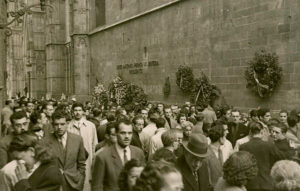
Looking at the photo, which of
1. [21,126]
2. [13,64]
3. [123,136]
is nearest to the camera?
[123,136]

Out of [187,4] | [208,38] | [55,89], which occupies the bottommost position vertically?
[55,89]

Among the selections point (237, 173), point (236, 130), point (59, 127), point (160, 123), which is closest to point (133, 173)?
point (237, 173)

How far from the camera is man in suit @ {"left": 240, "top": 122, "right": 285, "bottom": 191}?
536 centimetres

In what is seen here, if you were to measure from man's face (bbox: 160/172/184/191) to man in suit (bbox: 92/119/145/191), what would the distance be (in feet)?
6.66

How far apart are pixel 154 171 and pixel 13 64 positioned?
63.2 meters

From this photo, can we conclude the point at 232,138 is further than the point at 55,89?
No

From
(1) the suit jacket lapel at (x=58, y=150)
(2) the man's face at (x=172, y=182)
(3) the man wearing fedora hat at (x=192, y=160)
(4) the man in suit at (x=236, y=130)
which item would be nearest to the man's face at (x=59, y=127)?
(1) the suit jacket lapel at (x=58, y=150)

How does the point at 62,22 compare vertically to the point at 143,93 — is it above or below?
above

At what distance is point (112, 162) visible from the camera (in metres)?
4.98

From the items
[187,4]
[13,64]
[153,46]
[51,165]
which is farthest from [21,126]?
[13,64]

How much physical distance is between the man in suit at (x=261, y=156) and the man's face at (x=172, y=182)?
271cm

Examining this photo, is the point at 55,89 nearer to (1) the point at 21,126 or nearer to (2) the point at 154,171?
(1) the point at 21,126

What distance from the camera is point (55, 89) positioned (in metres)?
39.2

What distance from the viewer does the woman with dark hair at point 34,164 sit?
4422 millimetres
